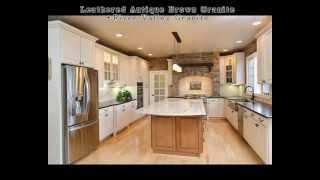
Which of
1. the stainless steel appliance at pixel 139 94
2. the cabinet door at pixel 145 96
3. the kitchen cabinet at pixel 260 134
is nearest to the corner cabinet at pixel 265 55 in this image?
the kitchen cabinet at pixel 260 134

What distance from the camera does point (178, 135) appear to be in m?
2.93

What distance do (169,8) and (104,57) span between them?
2498mm

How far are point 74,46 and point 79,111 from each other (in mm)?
950

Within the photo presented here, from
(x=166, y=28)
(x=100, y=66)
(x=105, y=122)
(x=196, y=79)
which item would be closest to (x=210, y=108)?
(x=196, y=79)

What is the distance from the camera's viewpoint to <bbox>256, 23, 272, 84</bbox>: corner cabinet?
2.98 metres

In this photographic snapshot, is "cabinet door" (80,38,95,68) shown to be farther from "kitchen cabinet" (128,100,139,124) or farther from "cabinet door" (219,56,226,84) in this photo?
"cabinet door" (219,56,226,84)

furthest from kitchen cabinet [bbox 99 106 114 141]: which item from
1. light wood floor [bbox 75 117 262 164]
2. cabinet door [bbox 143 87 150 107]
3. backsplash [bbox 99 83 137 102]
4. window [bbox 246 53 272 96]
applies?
window [bbox 246 53 272 96]

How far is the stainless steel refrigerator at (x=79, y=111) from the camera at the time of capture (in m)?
2.50

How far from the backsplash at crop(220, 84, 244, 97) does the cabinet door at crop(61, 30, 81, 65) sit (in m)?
4.98

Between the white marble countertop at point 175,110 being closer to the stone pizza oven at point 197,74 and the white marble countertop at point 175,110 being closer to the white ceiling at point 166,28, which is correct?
the white ceiling at point 166,28

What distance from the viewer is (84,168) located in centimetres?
243

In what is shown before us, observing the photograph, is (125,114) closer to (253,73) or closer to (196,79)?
(196,79)

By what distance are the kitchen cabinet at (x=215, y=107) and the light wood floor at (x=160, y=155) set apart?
1.71 meters
